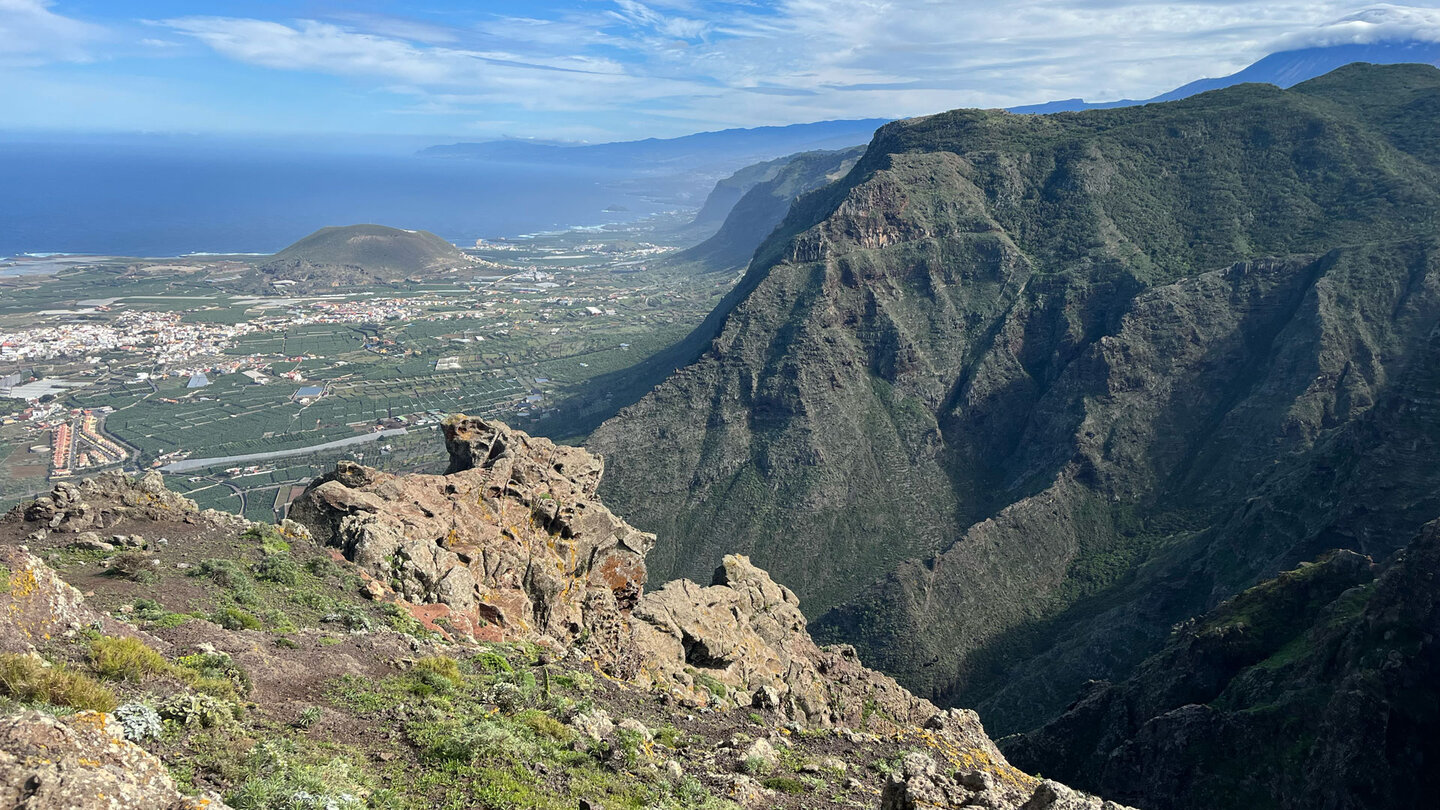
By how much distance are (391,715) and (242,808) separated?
20.1ft

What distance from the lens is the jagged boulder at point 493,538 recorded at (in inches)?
1286

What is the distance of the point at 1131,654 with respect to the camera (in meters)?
77.1

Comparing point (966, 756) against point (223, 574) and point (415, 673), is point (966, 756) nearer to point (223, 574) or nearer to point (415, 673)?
point (415, 673)

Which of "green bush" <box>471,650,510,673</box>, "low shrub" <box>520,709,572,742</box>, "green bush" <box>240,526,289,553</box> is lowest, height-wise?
"green bush" <box>471,650,510,673</box>

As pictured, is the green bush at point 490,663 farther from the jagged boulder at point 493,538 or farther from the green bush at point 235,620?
the green bush at point 235,620

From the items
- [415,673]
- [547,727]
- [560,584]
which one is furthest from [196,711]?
[560,584]

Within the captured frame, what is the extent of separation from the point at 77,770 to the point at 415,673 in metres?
12.5

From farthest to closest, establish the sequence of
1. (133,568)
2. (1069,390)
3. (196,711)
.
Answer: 1. (1069,390)
2. (133,568)
3. (196,711)

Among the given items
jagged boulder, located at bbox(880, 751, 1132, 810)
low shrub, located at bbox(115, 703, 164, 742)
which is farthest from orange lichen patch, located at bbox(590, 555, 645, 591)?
low shrub, located at bbox(115, 703, 164, 742)

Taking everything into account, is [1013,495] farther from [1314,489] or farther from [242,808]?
[242,808]

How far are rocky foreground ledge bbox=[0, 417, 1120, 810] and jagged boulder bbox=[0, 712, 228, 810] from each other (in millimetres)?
37

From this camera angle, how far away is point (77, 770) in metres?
9.78

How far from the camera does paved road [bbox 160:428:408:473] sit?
14438 centimetres

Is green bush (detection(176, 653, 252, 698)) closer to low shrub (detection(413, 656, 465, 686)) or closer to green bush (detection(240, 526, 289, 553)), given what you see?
low shrub (detection(413, 656, 465, 686))
